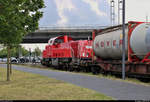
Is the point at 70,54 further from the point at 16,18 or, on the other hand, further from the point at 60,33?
the point at 60,33

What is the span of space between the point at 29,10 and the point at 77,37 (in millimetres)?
49726

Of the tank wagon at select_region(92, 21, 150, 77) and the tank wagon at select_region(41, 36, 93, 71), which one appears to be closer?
the tank wagon at select_region(92, 21, 150, 77)

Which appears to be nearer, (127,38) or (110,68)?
(127,38)


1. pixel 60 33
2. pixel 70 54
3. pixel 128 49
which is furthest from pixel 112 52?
pixel 60 33

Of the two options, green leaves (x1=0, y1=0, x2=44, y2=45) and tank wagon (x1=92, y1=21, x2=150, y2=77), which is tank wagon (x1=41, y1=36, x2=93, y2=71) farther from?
green leaves (x1=0, y1=0, x2=44, y2=45)

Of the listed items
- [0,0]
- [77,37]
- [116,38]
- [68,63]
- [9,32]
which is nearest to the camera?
[0,0]

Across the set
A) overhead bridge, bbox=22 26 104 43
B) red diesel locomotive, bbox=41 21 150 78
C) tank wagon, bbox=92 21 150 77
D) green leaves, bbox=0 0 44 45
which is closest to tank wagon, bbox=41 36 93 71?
red diesel locomotive, bbox=41 21 150 78

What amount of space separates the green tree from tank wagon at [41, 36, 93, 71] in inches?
341

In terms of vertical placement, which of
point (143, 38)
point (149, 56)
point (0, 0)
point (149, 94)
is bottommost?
point (149, 94)

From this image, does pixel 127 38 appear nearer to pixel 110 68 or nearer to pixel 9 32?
pixel 110 68

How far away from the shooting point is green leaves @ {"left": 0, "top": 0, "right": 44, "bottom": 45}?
14.9 metres

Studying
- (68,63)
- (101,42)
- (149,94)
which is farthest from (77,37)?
(149,94)

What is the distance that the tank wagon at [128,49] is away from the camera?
16.6 metres

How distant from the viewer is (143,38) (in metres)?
16.5
